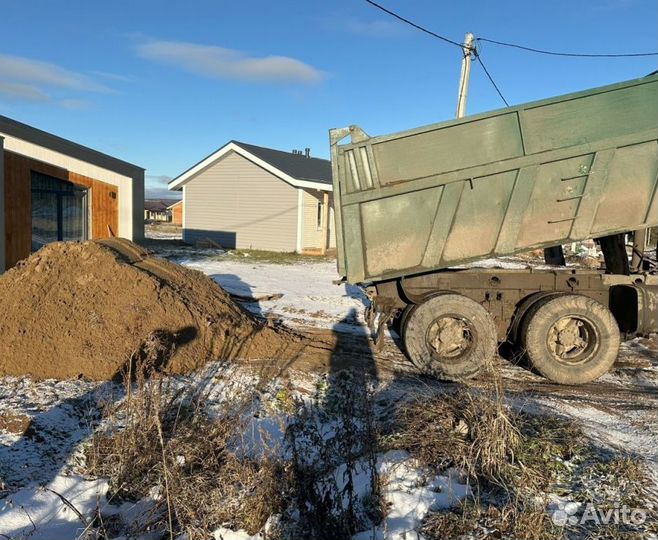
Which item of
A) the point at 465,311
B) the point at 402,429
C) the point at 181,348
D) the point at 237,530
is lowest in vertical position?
the point at 237,530

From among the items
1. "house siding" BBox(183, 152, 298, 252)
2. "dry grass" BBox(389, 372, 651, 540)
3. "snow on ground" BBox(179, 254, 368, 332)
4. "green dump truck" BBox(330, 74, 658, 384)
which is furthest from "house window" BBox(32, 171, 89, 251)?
"dry grass" BBox(389, 372, 651, 540)

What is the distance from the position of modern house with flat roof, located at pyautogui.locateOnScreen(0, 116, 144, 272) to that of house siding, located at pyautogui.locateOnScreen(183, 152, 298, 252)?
7.32m

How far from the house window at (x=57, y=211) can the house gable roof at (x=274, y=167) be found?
9.77m

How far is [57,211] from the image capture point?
47.3 ft

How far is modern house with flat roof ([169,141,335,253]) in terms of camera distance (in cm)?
2370

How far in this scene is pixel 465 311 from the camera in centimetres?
646

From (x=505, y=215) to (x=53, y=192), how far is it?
1274 cm

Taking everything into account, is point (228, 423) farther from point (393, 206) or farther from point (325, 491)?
point (393, 206)

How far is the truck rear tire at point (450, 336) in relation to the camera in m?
6.44

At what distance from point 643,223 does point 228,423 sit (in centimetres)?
526

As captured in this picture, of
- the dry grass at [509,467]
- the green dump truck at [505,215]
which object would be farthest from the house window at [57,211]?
the dry grass at [509,467]

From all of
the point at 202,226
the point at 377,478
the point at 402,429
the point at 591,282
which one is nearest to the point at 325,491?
the point at 377,478
